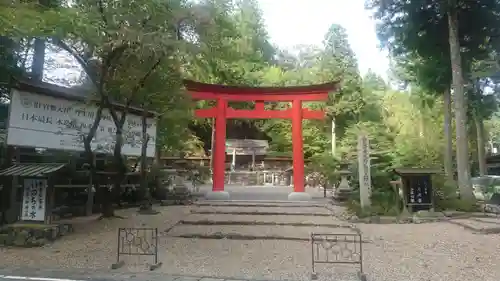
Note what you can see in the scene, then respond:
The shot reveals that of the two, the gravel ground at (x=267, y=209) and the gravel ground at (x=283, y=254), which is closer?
the gravel ground at (x=283, y=254)

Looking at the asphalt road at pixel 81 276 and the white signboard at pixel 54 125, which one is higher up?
the white signboard at pixel 54 125

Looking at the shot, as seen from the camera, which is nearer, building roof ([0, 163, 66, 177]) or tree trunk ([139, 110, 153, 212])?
building roof ([0, 163, 66, 177])

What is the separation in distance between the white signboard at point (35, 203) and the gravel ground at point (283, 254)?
0.86 metres

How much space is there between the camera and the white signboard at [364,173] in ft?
40.3

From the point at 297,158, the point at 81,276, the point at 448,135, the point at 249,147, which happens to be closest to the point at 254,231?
the point at 81,276

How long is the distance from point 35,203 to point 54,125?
2818 millimetres

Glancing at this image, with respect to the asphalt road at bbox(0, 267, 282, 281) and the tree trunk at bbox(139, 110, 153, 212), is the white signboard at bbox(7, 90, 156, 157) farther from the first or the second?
the asphalt road at bbox(0, 267, 282, 281)

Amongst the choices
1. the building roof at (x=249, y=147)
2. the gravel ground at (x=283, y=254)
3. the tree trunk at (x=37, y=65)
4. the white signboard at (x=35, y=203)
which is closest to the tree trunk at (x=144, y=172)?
the gravel ground at (x=283, y=254)

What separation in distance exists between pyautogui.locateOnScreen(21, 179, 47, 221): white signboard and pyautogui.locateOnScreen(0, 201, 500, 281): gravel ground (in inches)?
33.9

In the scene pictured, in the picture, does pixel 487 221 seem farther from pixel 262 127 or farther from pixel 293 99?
pixel 262 127

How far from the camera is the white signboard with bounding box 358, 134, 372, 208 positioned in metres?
12.3

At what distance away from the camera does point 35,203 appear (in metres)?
9.07

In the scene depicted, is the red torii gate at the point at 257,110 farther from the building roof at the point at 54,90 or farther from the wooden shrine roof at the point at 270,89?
the building roof at the point at 54,90

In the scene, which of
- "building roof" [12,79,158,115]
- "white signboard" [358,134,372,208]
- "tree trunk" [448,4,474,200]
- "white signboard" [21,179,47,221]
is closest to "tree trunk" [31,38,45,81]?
"building roof" [12,79,158,115]
